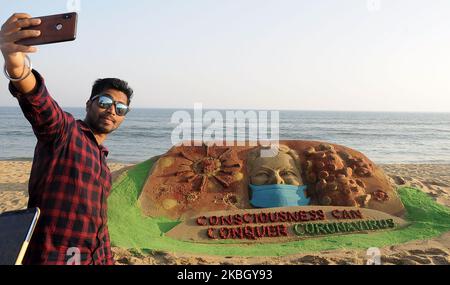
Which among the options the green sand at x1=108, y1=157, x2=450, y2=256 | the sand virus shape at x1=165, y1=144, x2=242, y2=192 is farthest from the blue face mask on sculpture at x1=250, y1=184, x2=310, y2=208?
the green sand at x1=108, y1=157, x2=450, y2=256

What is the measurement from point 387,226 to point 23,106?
23.2ft

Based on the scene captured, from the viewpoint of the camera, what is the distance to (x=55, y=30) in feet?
4.62

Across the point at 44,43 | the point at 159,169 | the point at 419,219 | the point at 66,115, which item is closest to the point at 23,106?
the point at 66,115

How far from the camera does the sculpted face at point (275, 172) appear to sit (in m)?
8.09

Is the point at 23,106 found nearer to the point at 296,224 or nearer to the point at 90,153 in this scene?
the point at 90,153

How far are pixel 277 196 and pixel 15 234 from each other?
21.4 ft

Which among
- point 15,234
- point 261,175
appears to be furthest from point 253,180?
point 15,234

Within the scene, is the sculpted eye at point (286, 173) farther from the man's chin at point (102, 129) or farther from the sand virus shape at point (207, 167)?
the man's chin at point (102, 129)

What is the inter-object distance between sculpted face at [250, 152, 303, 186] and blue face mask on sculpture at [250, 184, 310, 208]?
14 centimetres

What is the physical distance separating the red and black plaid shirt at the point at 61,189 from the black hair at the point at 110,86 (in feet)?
1.36

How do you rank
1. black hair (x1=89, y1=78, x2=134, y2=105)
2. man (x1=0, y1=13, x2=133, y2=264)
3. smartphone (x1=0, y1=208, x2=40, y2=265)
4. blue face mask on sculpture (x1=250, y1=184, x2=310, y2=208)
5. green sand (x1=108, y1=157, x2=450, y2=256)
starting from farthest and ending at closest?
blue face mask on sculpture (x1=250, y1=184, x2=310, y2=208)
green sand (x1=108, y1=157, x2=450, y2=256)
black hair (x1=89, y1=78, x2=134, y2=105)
man (x1=0, y1=13, x2=133, y2=264)
smartphone (x1=0, y1=208, x2=40, y2=265)

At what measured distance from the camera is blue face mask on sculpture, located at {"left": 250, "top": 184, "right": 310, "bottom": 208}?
7727 millimetres

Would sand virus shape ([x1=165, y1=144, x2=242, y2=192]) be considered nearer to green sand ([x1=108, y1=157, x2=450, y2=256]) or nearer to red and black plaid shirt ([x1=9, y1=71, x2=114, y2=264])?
green sand ([x1=108, y1=157, x2=450, y2=256])

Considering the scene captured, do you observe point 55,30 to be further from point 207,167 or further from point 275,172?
point 207,167
